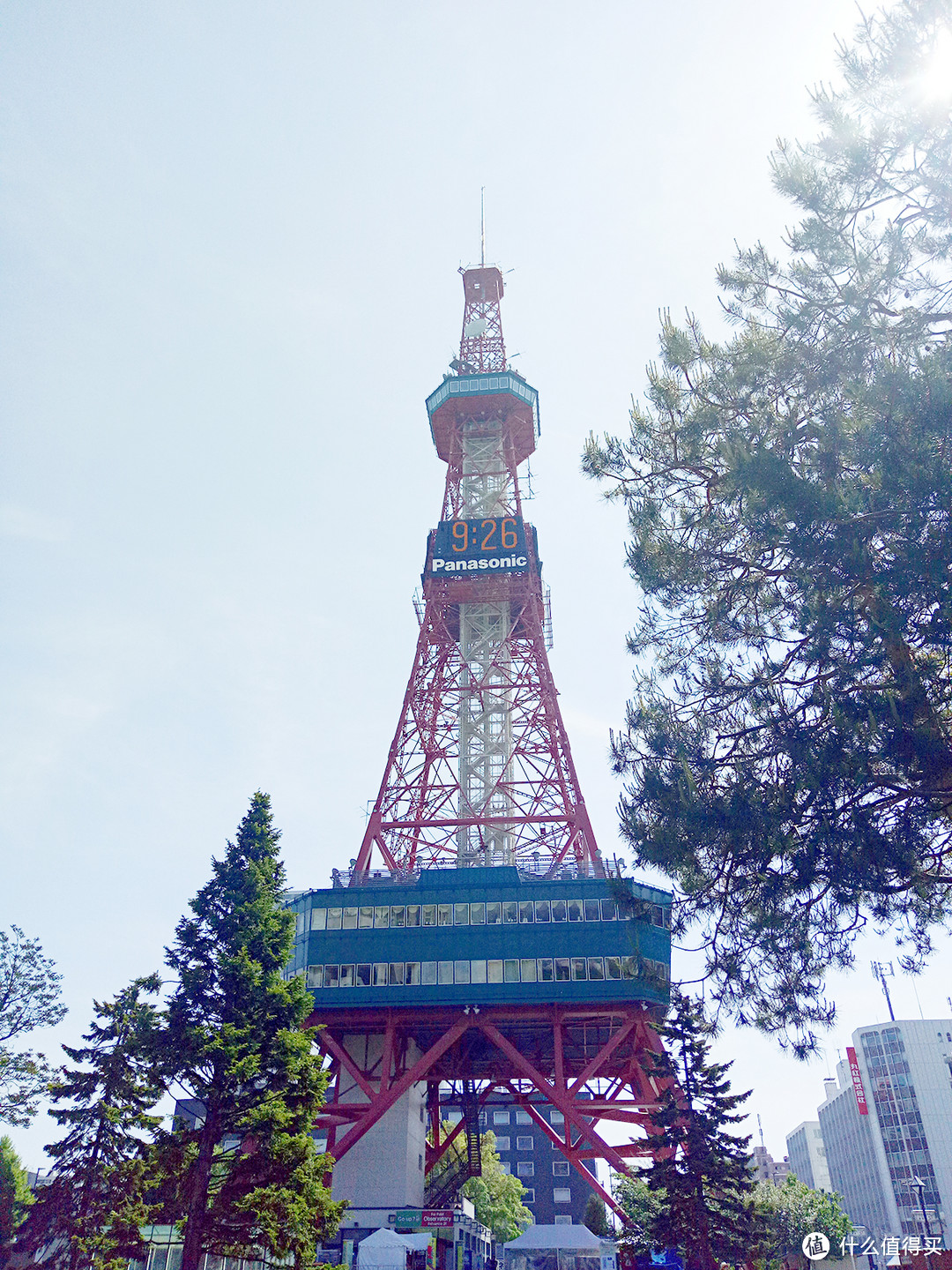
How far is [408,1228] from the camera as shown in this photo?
3828cm

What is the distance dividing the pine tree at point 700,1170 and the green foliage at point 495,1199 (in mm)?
28967

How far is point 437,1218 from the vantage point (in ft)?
127

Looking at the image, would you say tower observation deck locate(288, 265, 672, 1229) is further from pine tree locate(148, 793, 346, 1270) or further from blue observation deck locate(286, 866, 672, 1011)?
pine tree locate(148, 793, 346, 1270)

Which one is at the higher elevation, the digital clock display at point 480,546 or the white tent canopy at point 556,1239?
the digital clock display at point 480,546

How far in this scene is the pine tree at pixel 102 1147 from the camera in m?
23.6

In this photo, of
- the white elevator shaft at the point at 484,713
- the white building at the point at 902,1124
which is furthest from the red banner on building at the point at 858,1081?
the white elevator shaft at the point at 484,713

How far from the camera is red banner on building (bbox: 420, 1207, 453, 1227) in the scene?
3841 cm

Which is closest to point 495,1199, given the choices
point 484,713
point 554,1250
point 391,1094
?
point 554,1250

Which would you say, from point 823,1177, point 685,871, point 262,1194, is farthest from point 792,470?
point 823,1177

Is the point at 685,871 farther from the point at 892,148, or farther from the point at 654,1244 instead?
the point at 654,1244

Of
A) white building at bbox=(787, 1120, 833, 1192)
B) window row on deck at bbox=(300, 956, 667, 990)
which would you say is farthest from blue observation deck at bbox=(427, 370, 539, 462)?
white building at bbox=(787, 1120, 833, 1192)

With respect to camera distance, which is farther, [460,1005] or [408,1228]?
[460,1005]

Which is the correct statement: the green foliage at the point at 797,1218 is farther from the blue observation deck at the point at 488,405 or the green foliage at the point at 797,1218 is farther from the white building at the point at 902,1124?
the blue observation deck at the point at 488,405

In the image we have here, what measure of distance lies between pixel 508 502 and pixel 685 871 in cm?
4839
